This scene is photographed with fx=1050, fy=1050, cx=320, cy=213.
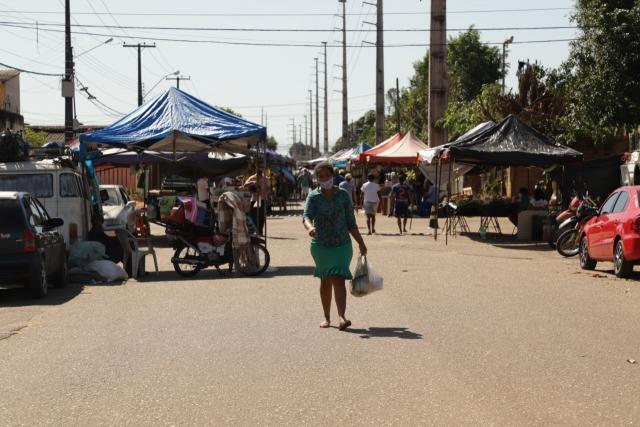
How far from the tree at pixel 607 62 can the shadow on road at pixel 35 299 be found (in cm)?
1527

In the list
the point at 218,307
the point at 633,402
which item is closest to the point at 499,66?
the point at 218,307

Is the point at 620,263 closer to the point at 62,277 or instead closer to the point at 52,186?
the point at 62,277

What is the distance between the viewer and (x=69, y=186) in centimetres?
1858

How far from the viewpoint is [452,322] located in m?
11.4

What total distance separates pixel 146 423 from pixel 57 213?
1214cm

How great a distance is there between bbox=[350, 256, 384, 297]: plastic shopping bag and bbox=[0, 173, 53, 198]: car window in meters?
8.60

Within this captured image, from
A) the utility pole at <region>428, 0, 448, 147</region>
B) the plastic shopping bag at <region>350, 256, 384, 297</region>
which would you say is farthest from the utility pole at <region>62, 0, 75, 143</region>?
the plastic shopping bag at <region>350, 256, 384, 297</region>

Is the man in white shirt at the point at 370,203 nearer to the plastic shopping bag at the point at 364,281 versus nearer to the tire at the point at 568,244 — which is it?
the tire at the point at 568,244

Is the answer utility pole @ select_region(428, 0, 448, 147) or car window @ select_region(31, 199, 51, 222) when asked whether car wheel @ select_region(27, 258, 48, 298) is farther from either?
utility pole @ select_region(428, 0, 448, 147)

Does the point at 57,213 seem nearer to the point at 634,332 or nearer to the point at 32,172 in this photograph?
the point at 32,172

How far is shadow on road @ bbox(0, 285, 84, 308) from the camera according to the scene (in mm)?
14148

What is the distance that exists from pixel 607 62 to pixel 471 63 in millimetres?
41283

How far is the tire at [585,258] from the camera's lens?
18875 millimetres

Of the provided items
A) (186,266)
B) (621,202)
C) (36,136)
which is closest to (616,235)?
(621,202)
